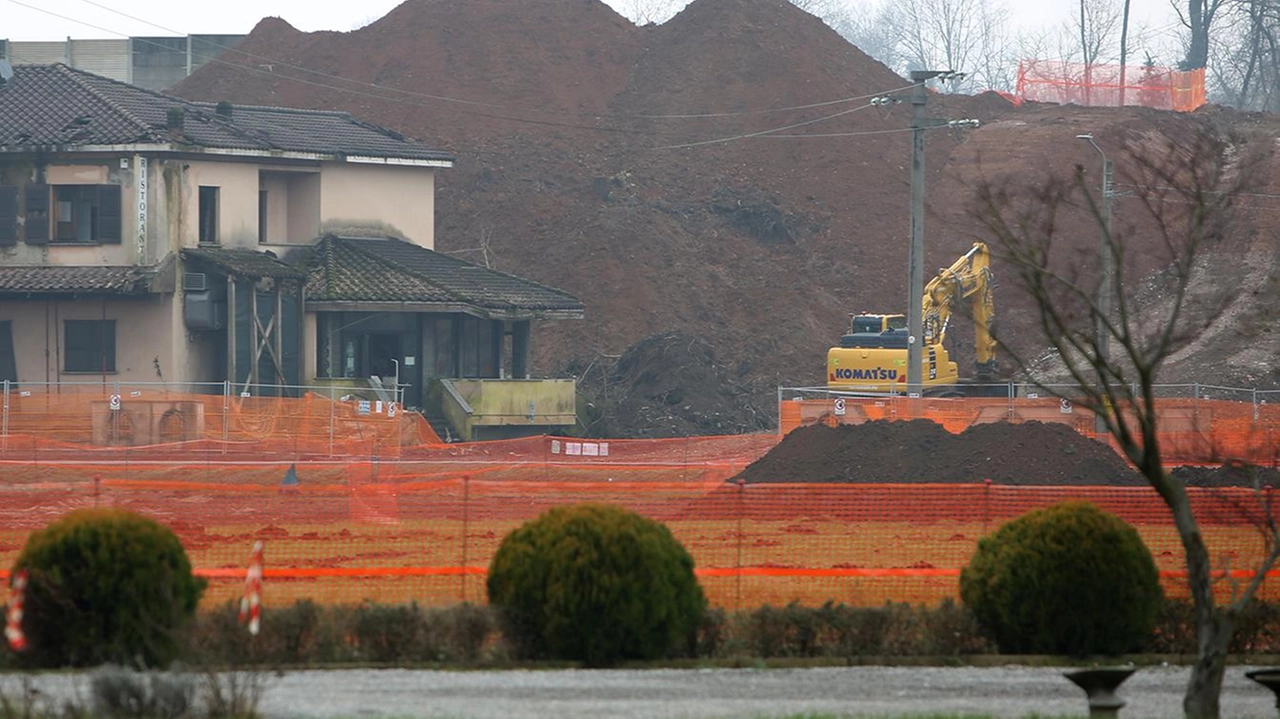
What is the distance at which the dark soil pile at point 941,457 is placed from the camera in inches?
1345

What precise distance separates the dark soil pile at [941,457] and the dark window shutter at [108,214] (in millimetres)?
19330

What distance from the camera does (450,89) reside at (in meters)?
79.4

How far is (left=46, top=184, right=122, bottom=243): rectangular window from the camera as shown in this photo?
146ft

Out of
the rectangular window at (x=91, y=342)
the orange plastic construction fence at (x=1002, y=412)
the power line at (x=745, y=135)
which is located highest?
the power line at (x=745, y=135)

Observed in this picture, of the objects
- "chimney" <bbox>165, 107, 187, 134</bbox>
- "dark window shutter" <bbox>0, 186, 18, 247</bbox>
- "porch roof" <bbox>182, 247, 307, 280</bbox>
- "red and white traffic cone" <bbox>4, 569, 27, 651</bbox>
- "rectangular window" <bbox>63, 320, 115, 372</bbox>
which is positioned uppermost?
"chimney" <bbox>165, 107, 187, 134</bbox>

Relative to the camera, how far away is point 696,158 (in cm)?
7744

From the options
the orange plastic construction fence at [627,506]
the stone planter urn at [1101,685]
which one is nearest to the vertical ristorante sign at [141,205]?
the orange plastic construction fence at [627,506]

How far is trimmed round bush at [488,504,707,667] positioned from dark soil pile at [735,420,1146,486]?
2041 cm

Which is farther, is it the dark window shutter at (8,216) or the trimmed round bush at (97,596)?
the dark window shutter at (8,216)

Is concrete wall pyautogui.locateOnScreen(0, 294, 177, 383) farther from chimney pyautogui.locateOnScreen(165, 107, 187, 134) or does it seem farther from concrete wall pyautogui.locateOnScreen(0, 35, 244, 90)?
concrete wall pyautogui.locateOnScreen(0, 35, 244, 90)

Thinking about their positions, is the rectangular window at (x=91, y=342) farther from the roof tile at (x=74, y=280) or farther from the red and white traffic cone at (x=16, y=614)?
the red and white traffic cone at (x=16, y=614)

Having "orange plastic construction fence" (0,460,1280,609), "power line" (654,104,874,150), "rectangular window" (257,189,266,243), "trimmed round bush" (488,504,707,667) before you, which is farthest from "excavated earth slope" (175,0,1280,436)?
"trimmed round bush" (488,504,707,667)

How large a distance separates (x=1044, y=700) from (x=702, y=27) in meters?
74.9

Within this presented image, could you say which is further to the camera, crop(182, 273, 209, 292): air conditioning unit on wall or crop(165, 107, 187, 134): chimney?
crop(165, 107, 187, 134): chimney
